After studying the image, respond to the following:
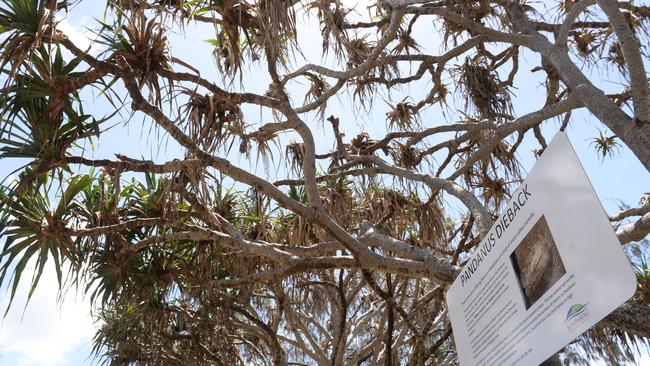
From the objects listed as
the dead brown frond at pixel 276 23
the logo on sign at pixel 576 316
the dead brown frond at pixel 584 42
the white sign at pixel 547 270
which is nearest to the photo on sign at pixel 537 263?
the white sign at pixel 547 270

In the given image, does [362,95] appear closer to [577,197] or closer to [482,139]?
[482,139]

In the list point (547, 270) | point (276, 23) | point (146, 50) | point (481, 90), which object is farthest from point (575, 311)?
point (481, 90)

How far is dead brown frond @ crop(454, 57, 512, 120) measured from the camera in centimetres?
509

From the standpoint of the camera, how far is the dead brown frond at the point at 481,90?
16.7 feet

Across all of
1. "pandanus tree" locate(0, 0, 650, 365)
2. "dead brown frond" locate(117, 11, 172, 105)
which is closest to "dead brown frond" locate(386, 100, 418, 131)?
"pandanus tree" locate(0, 0, 650, 365)

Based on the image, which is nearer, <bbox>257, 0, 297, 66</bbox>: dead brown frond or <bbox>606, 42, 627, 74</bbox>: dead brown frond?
<bbox>257, 0, 297, 66</bbox>: dead brown frond

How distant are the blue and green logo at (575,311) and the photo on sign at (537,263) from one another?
100 millimetres

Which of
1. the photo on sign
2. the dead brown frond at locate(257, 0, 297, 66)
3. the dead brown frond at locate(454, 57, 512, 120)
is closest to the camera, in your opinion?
the photo on sign

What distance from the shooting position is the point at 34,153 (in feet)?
12.0

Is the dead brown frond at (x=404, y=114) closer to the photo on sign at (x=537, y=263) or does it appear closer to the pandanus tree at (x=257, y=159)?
the pandanus tree at (x=257, y=159)

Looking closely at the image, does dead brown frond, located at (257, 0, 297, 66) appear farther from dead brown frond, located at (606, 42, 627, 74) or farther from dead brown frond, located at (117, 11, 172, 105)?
dead brown frond, located at (606, 42, 627, 74)

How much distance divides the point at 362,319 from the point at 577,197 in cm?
574

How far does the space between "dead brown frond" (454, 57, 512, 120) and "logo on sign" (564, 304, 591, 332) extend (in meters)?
3.72

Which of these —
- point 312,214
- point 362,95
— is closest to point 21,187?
point 312,214
